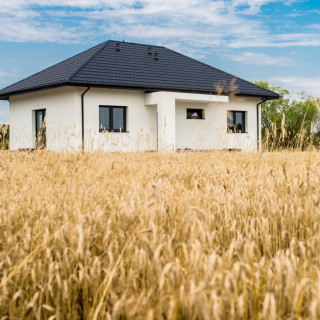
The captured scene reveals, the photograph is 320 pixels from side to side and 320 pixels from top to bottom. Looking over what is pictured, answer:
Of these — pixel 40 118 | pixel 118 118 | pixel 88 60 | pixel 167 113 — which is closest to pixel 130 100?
pixel 118 118

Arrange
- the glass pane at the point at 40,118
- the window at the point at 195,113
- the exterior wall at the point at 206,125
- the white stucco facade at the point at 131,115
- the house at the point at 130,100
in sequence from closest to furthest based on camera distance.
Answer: the white stucco facade at the point at 131,115, the house at the point at 130,100, the exterior wall at the point at 206,125, the glass pane at the point at 40,118, the window at the point at 195,113

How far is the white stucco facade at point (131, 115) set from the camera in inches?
Result: 738

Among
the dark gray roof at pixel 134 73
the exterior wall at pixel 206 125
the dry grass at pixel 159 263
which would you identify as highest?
the dark gray roof at pixel 134 73

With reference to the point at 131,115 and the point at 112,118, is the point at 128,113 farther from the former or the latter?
the point at 112,118

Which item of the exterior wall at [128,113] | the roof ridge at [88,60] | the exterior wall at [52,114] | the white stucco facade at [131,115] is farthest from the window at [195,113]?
the exterior wall at [52,114]

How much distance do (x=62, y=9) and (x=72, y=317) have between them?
30412 millimetres

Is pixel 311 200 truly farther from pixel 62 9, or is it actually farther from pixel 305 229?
pixel 62 9

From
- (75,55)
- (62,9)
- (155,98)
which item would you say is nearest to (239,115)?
(155,98)

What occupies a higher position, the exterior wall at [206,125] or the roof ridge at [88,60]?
the roof ridge at [88,60]

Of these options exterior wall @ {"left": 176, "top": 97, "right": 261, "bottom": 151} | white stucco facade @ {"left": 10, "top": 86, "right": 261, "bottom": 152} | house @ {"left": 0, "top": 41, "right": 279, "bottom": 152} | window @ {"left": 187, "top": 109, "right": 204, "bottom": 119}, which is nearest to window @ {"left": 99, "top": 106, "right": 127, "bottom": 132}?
house @ {"left": 0, "top": 41, "right": 279, "bottom": 152}

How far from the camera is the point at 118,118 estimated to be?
20094mm

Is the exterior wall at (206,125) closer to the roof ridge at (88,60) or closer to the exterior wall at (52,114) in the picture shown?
the roof ridge at (88,60)

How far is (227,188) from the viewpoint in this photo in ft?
10.9

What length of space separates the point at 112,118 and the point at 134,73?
284 cm
